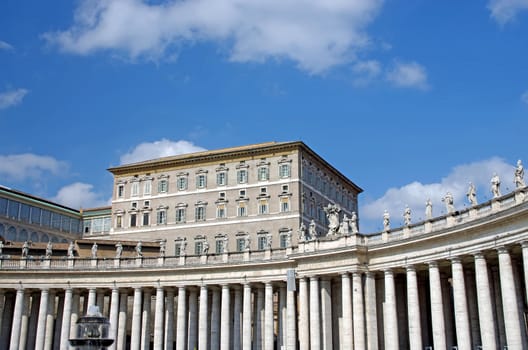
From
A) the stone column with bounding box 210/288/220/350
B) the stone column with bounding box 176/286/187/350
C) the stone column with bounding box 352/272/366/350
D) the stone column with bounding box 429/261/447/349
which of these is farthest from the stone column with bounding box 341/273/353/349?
the stone column with bounding box 176/286/187/350

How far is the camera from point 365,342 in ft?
190

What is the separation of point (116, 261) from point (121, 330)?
7.84 metres

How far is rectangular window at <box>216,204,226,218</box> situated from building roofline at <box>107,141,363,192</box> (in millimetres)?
7657

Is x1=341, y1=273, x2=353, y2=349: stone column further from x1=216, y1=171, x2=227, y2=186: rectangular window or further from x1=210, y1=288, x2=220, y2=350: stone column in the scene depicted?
x1=216, y1=171, x2=227, y2=186: rectangular window

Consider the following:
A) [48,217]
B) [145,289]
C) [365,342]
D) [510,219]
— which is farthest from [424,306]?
[48,217]

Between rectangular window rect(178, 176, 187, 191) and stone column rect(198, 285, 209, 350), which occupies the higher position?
rectangular window rect(178, 176, 187, 191)

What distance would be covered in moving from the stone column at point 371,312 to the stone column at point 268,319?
1133cm

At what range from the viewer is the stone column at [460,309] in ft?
160

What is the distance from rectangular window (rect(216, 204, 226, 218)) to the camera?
98.3 metres

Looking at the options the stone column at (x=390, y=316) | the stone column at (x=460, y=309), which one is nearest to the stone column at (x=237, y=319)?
the stone column at (x=390, y=316)

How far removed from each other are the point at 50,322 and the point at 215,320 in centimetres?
1942

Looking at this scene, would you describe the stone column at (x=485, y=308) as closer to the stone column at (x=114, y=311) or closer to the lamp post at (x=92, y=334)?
the lamp post at (x=92, y=334)

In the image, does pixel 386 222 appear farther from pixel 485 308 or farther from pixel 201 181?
pixel 201 181

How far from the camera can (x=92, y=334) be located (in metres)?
36.9
